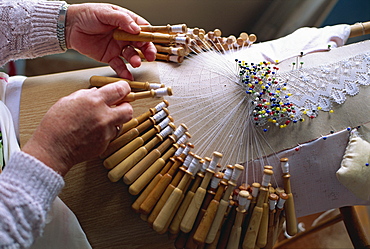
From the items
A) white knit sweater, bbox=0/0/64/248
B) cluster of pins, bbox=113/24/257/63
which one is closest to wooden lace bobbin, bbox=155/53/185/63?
cluster of pins, bbox=113/24/257/63

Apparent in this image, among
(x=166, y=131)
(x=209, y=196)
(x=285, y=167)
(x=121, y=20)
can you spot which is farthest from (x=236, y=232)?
(x=121, y=20)

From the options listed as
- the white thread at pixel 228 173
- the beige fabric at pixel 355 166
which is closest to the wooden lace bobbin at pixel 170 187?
the white thread at pixel 228 173

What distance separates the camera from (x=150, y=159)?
93cm

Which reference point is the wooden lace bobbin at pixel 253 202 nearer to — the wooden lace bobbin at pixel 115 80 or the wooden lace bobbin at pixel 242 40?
the wooden lace bobbin at pixel 115 80

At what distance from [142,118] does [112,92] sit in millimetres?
185

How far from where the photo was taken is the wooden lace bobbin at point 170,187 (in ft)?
2.96

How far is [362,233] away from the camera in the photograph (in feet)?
3.84

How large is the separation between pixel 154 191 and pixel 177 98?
29 cm

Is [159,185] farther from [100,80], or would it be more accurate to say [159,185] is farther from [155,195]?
[100,80]

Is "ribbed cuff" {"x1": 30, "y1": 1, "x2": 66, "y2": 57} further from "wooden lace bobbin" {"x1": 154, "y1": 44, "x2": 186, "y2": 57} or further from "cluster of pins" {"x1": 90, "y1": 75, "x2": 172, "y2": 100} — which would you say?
"wooden lace bobbin" {"x1": 154, "y1": 44, "x2": 186, "y2": 57}

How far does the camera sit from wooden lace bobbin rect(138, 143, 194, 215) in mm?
899

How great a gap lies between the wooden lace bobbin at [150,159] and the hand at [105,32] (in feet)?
0.78

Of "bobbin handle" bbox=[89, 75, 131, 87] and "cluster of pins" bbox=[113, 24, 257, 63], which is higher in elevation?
"cluster of pins" bbox=[113, 24, 257, 63]

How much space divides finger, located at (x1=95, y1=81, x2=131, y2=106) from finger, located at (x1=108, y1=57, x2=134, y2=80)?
225 mm
